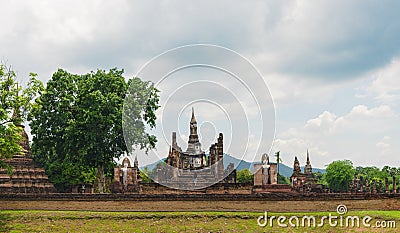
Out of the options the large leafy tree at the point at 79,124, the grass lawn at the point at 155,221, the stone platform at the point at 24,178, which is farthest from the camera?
the large leafy tree at the point at 79,124

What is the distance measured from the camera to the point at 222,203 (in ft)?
88.3

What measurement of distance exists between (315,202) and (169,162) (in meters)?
21.9

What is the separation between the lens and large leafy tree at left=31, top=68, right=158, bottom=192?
113 ft

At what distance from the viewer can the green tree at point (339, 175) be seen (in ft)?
249

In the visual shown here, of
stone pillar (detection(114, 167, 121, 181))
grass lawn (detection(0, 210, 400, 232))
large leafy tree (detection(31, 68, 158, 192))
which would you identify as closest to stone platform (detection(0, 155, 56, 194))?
large leafy tree (detection(31, 68, 158, 192))

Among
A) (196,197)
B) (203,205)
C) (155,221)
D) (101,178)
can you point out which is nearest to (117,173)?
(101,178)

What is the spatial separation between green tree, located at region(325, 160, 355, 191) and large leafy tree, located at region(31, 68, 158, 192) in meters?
48.3

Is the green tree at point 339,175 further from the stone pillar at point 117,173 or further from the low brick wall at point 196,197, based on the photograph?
the low brick wall at point 196,197

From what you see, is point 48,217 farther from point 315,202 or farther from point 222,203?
point 315,202

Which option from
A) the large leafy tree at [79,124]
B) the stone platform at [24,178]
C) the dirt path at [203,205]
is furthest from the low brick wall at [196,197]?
the large leafy tree at [79,124]

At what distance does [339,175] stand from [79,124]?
53.3 meters

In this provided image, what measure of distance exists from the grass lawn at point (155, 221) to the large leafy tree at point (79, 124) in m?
8.90

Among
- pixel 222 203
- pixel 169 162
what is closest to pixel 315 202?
pixel 222 203

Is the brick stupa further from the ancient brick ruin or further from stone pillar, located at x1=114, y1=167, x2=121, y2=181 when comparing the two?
stone pillar, located at x1=114, y1=167, x2=121, y2=181
